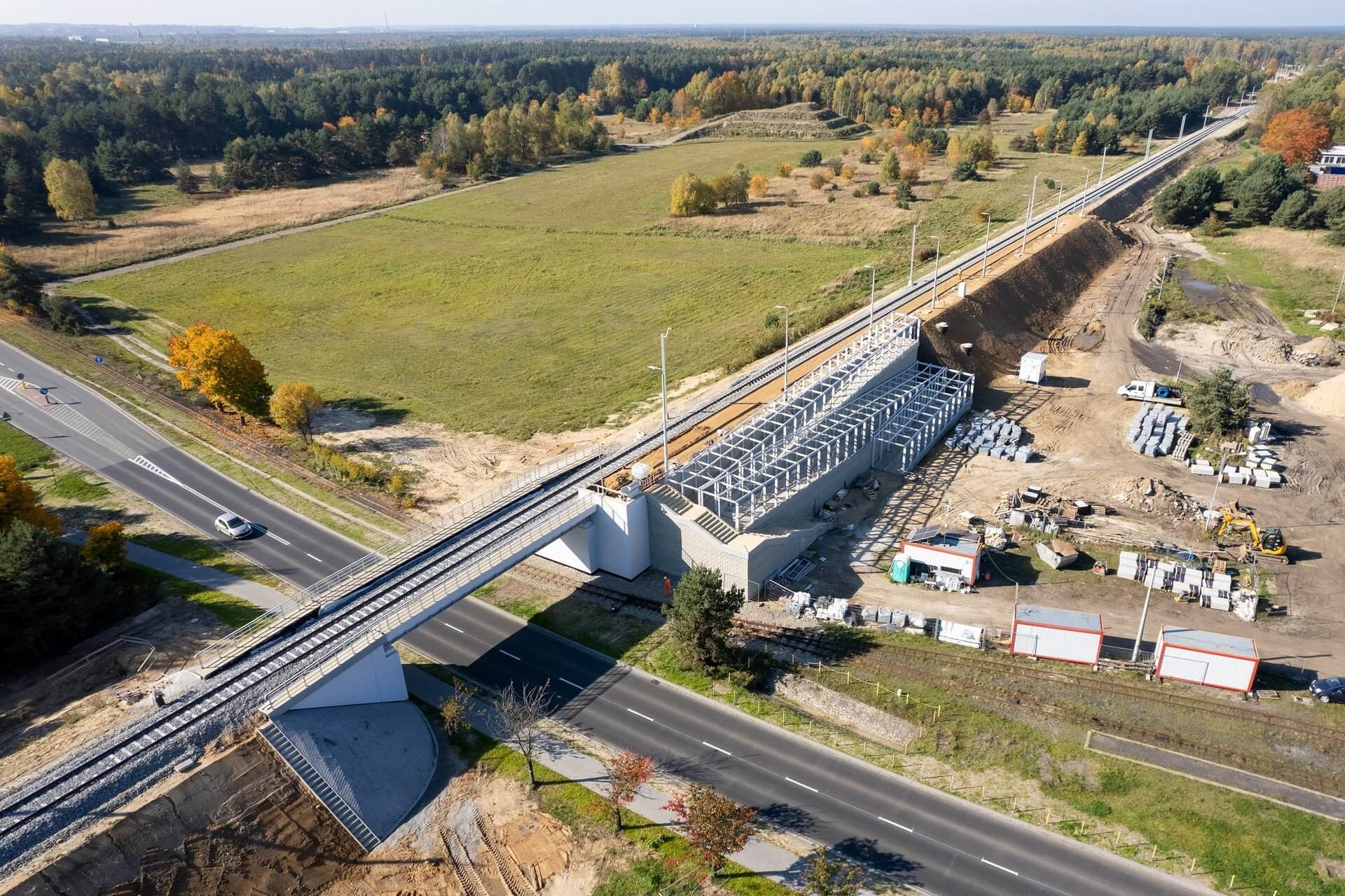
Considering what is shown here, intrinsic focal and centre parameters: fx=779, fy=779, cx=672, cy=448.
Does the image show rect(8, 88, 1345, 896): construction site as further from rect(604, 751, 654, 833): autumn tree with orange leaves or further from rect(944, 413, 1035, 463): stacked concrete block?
rect(604, 751, 654, 833): autumn tree with orange leaves

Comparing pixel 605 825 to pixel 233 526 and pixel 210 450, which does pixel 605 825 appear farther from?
pixel 210 450

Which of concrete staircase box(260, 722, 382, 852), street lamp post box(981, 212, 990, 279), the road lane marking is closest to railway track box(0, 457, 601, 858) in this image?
concrete staircase box(260, 722, 382, 852)

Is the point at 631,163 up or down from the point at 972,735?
up

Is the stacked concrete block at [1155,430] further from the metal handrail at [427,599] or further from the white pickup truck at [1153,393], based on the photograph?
the metal handrail at [427,599]

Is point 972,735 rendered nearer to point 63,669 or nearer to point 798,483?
point 798,483

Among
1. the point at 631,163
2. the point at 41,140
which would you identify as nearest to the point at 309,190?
the point at 41,140

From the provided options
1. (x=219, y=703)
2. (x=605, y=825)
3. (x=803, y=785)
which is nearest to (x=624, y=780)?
(x=605, y=825)

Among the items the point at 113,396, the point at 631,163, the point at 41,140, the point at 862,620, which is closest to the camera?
the point at 862,620
